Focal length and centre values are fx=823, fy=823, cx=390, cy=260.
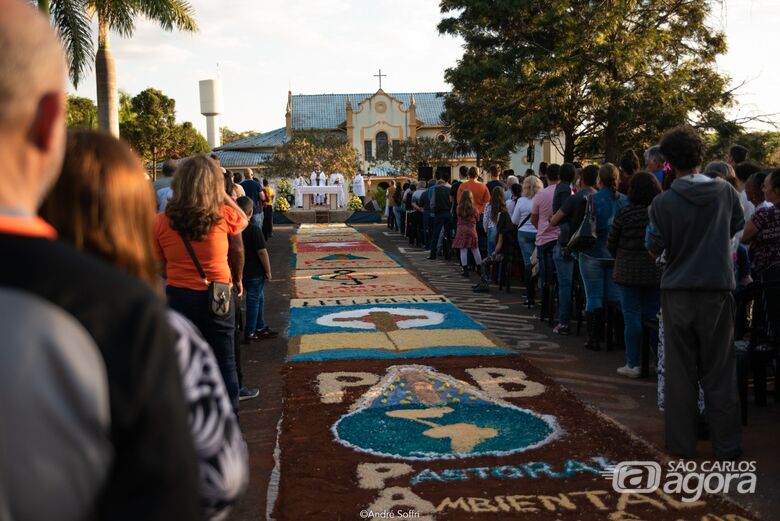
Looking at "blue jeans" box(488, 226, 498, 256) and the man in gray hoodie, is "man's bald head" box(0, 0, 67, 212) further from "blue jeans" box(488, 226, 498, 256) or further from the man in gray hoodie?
"blue jeans" box(488, 226, 498, 256)

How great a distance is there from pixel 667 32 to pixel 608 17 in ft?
9.13

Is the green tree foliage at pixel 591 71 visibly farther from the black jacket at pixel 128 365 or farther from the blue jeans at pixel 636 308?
the black jacket at pixel 128 365

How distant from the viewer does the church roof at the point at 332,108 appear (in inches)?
3061

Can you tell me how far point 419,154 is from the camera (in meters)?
63.8

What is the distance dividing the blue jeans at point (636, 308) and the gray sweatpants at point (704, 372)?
1.99 meters

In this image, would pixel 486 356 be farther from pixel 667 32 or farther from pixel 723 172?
pixel 667 32

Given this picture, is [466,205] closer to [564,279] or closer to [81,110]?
[564,279]

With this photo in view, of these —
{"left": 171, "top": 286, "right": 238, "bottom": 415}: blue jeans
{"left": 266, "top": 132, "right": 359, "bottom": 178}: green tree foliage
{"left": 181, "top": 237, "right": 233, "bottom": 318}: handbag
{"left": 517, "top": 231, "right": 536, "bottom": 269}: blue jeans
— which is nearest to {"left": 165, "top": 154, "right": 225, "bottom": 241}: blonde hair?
{"left": 181, "top": 237, "right": 233, "bottom": 318}: handbag

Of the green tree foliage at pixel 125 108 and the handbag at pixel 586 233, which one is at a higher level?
the green tree foliage at pixel 125 108

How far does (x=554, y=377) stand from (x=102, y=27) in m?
14.4

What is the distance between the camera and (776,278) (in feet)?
20.9

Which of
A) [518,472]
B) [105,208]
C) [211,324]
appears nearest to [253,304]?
[211,324]

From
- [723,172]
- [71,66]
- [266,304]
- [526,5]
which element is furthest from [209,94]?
[723,172]

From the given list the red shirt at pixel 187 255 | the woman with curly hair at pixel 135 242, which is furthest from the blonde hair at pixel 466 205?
the woman with curly hair at pixel 135 242
